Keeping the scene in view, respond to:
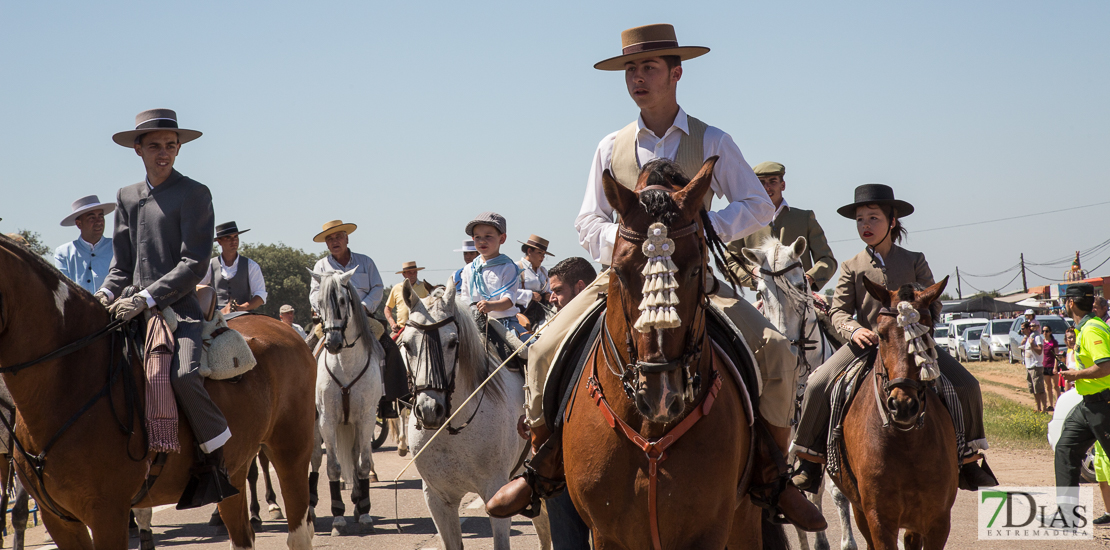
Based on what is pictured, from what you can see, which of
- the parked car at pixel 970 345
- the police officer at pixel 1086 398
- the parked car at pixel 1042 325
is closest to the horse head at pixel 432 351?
the police officer at pixel 1086 398

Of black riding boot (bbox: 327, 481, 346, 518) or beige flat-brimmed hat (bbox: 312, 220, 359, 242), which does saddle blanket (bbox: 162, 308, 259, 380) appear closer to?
black riding boot (bbox: 327, 481, 346, 518)

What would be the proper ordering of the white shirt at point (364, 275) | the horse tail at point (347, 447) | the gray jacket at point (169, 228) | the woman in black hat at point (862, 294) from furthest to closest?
the white shirt at point (364, 275) < the horse tail at point (347, 447) < the woman in black hat at point (862, 294) < the gray jacket at point (169, 228)

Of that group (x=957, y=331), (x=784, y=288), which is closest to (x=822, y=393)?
(x=784, y=288)

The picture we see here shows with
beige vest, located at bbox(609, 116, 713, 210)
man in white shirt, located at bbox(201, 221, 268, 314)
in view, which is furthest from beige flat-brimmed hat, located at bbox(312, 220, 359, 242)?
beige vest, located at bbox(609, 116, 713, 210)

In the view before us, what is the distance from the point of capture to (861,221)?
7.36m

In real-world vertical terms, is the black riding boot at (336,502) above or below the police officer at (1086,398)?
below

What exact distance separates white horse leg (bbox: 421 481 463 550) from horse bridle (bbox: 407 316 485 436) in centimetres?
51

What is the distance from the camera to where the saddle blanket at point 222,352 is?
646cm

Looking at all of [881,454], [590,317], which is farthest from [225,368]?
[881,454]

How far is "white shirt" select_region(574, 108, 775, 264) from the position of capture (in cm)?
444

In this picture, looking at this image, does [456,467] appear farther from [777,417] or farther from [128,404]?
[777,417]

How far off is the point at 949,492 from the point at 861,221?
2337mm

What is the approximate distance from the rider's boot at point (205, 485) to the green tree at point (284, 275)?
47022mm

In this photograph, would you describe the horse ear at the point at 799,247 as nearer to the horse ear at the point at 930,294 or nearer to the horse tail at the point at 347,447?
the horse ear at the point at 930,294
